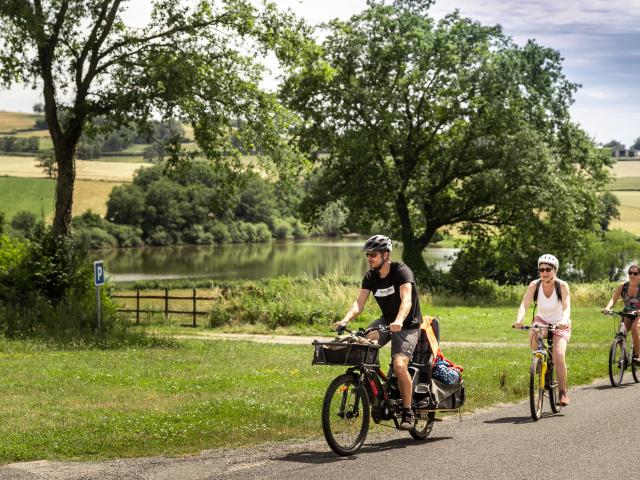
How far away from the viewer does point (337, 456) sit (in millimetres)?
8594

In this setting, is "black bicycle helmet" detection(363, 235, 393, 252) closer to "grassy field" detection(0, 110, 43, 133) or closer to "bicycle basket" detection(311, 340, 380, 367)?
"bicycle basket" detection(311, 340, 380, 367)

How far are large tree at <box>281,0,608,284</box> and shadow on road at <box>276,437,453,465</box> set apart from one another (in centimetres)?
3423

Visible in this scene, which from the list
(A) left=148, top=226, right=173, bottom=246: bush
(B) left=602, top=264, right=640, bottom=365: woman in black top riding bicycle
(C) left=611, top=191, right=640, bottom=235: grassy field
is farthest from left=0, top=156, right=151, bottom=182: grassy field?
(B) left=602, top=264, right=640, bottom=365: woman in black top riding bicycle

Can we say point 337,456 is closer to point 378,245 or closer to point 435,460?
point 435,460

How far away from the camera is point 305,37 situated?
26.6m

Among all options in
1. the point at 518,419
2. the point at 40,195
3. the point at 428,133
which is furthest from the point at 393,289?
the point at 40,195

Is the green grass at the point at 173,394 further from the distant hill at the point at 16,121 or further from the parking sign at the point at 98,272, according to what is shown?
the distant hill at the point at 16,121

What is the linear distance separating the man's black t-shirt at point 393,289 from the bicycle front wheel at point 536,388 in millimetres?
2459

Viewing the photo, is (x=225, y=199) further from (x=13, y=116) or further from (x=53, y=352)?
(x=13, y=116)

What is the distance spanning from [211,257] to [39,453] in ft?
302

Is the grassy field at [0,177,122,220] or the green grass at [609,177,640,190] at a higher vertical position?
the green grass at [609,177,640,190]

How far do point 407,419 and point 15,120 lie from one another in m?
169

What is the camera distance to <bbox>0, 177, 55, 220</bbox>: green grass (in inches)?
4438

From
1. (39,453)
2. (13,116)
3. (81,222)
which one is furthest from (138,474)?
(13,116)
